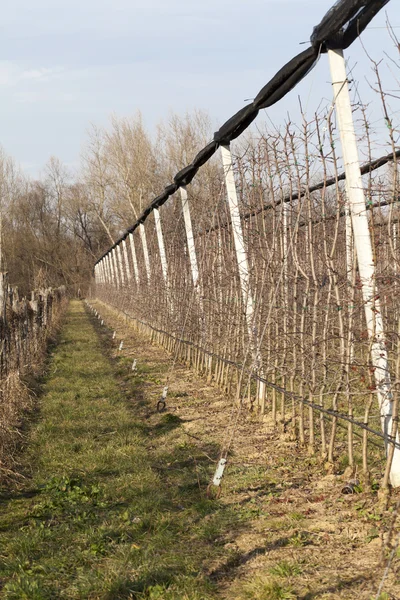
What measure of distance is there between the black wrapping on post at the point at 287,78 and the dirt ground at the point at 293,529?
7.68ft

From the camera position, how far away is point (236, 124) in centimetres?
621

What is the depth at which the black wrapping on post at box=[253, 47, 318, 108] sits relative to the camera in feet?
14.8

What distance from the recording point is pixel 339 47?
4156mm

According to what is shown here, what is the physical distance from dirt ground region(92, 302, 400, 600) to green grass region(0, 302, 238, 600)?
153mm

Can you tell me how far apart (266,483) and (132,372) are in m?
6.25

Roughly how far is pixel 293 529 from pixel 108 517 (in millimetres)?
1225

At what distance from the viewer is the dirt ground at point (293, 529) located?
3154 mm

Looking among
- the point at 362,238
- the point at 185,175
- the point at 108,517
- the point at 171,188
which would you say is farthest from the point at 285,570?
the point at 171,188

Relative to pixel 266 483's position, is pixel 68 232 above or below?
above

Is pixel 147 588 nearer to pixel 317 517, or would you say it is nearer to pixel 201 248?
pixel 317 517

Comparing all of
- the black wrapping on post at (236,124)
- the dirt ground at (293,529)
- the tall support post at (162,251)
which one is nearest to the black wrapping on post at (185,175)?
Answer: the black wrapping on post at (236,124)

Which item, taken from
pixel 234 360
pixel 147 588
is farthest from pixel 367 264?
pixel 234 360

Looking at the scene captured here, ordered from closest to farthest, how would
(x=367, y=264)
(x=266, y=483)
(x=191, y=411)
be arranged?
(x=367, y=264)
(x=266, y=483)
(x=191, y=411)

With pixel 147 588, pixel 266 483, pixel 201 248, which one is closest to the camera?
pixel 147 588
